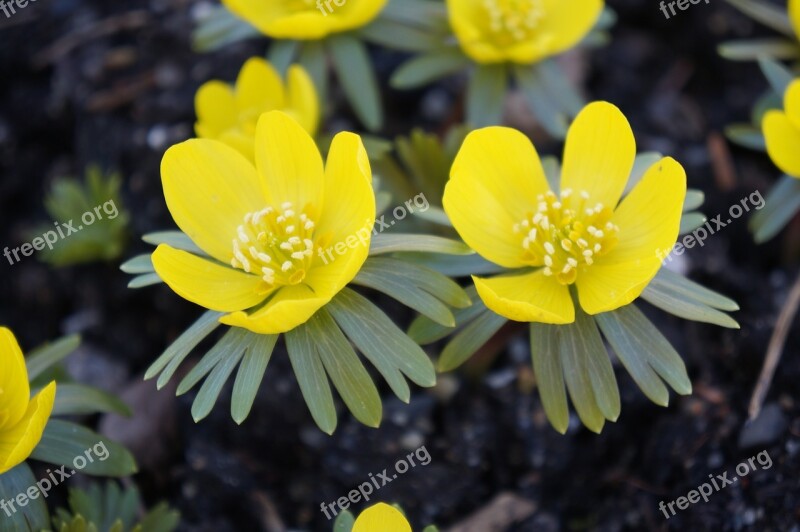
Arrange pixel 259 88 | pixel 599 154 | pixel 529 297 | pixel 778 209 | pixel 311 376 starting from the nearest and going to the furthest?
pixel 311 376 < pixel 529 297 < pixel 599 154 < pixel 778 209 < pixel 259 88

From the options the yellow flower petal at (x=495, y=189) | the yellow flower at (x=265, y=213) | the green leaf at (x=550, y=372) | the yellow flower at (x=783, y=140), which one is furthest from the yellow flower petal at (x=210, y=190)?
the yellow flower at (x=783, y=140)

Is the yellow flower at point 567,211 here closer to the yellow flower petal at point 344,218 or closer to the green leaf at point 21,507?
the yellow flower petal at point 344,218

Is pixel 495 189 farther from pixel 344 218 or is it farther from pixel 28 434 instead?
pixel 28 434

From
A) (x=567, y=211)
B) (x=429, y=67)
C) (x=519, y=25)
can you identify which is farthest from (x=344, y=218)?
(x=519, y=25)

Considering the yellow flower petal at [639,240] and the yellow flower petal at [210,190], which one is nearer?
the yellow flower petal at [639,240]

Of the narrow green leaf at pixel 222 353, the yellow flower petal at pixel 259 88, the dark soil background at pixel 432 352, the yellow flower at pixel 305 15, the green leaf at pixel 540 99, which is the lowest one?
the dark soil background at pixel 432 352

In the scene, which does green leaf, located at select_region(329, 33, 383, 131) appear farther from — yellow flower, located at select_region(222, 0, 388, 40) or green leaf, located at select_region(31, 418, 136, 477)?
green leaf, located at select_region(31, 418, 136, 477)

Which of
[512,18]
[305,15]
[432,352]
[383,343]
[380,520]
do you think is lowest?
[432,352]
